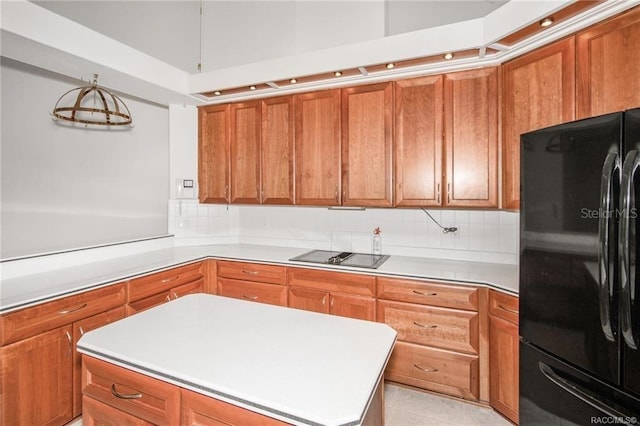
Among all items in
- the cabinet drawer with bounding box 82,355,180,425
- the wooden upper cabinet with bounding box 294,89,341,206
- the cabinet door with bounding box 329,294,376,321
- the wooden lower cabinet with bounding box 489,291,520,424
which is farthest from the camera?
the wooden upper cabinet with bounding box 294,89,341,206

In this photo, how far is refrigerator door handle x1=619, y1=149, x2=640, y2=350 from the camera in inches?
42.0

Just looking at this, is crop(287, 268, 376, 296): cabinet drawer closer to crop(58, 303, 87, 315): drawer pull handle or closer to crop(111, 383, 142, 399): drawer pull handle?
crop(58, 303, 87, 315): drawer pull handle

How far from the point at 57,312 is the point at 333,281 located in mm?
1761

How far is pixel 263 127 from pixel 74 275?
190 centimetres

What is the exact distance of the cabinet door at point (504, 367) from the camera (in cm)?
188

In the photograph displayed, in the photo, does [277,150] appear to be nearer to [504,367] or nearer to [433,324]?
[433,324]

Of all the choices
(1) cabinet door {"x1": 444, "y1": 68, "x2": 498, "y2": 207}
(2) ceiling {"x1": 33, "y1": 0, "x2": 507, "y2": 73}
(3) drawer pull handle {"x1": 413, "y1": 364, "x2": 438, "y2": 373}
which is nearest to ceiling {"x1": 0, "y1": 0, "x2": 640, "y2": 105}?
(2) ceiling {"x1": 33, "y1": 0, "x2": 507, "y2": 73}

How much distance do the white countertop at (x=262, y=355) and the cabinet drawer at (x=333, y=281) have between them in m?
1.04

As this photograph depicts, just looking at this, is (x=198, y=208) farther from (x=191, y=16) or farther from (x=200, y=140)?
(x=191, y=16)

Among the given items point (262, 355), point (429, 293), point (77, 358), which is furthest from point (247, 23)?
point (262, 355)

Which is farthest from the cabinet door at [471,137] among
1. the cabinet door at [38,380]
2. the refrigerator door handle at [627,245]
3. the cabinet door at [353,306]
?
the cabinet door at [38,380]

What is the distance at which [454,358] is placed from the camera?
2148mm

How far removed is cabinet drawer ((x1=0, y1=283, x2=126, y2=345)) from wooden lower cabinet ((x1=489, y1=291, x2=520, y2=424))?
2.49m

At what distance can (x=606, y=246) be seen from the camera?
→ 3.74 feet
